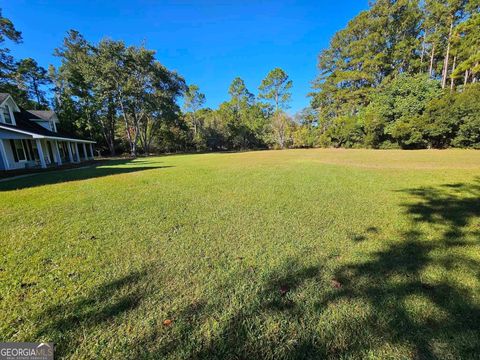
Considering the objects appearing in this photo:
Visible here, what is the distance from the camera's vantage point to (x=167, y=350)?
5.25ft

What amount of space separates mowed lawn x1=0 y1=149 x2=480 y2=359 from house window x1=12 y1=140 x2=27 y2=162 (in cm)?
1441

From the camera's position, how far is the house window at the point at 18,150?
14.9 meters

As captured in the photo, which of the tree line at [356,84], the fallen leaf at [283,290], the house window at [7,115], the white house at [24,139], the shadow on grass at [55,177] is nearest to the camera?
the fallen leaf at [283,290]

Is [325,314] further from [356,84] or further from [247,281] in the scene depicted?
[356,84]

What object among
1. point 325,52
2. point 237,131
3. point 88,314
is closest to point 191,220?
point 88,314

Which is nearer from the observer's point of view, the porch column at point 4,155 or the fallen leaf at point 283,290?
the fallen leaf at point 283,290

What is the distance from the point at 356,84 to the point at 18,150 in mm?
42439

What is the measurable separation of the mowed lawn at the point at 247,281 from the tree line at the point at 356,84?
81.3 ft

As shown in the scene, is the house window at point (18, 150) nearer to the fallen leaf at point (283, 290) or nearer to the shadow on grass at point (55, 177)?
the shadow on grass at point (55, 177)

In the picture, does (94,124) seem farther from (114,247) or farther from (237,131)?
(114,247)

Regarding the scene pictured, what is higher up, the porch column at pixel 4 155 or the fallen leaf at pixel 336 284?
the porch column at pixel 4 155

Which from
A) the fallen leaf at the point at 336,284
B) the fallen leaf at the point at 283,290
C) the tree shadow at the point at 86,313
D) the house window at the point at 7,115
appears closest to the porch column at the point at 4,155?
the house window at the point at 7,115

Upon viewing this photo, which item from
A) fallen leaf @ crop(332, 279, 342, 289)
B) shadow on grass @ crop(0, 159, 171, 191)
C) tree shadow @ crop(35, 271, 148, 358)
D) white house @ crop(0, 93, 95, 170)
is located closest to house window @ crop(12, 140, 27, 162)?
white house @ crop(0, 93, 95, 170)

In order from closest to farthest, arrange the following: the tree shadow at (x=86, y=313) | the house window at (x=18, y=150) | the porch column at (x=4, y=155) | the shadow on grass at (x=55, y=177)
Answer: the tree shadow at (x=86, y=313)
the shadow on grass at (x=55, y=177)
the porch column at (x=4, y=155)
the house window at (x=18, y=150)
